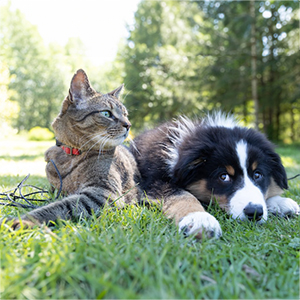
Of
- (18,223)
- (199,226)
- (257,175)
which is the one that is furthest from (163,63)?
(18,223)

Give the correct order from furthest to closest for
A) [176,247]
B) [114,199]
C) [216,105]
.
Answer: [216,105], [114,199], [176,247]

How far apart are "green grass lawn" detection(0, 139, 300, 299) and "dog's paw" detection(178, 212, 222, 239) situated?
7 centimetres

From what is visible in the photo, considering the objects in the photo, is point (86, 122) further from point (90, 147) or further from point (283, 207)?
point (283, 207)

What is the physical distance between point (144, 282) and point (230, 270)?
1.72 ft

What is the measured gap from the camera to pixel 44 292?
136 cm

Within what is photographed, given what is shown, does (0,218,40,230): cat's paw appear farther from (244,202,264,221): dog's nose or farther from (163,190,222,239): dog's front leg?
(244,202,264,221): dog's nose

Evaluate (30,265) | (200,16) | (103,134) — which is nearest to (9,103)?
(200,16)

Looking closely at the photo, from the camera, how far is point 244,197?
2.68 metres

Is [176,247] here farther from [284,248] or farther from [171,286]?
[284,248]

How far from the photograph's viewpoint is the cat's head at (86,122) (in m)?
3.17

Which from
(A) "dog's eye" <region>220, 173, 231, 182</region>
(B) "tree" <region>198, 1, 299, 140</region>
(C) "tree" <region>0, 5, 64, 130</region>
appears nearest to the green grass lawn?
(A) "dog's eye" <region>220, 173, 231, 182</region>

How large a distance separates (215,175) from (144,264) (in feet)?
5.38

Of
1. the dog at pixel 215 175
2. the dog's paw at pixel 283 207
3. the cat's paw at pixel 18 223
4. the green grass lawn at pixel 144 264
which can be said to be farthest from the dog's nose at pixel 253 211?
the cat's paw at pixel 18 223

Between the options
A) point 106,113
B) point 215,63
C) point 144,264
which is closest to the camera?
point 144,264
